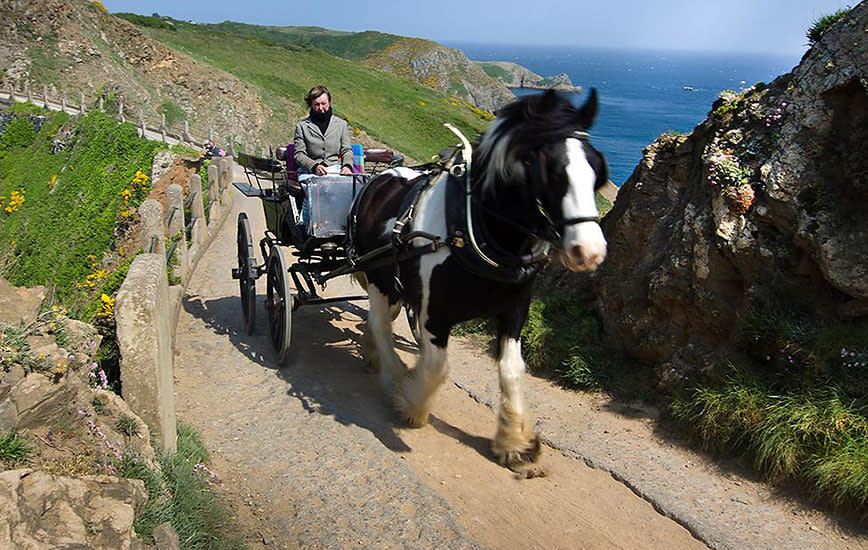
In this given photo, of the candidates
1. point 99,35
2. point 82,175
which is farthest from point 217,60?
point 82,175

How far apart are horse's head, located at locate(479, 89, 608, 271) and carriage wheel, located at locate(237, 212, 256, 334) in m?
3.97

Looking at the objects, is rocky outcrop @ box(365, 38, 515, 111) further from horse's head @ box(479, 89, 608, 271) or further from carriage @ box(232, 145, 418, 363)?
horse's head @ box(479, 89, 608, 271)

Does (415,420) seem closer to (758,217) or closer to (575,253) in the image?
(575,253)

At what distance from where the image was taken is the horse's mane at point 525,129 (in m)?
4.35

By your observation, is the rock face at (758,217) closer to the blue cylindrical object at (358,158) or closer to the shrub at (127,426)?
the blue cylindrical object at (358,158)

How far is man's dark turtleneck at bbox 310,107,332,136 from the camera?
7359mm

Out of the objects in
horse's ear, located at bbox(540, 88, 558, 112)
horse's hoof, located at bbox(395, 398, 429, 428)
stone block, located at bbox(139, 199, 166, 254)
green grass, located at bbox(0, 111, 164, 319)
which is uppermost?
horse's ear, located at bbox(540, 88, 558, 112)

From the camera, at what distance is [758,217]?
6473mm

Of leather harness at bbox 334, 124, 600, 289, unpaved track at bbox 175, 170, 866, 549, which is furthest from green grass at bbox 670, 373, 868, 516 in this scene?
leather harness at bbox 334, 124, 600, 289

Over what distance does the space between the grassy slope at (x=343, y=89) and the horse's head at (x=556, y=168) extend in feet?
133

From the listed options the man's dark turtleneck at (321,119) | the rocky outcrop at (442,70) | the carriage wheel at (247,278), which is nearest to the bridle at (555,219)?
the man's dark turtleneck at (321,119)

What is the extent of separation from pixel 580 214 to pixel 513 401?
6.11 feet

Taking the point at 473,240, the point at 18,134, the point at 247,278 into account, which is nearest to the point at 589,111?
the point at 473,240

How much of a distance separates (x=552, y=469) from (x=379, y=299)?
2.15 m
